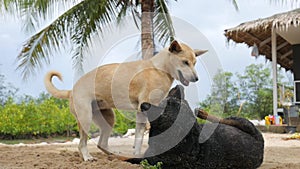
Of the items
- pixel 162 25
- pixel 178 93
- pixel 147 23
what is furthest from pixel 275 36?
pixel 178 93

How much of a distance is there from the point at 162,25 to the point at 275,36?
5.64 meters

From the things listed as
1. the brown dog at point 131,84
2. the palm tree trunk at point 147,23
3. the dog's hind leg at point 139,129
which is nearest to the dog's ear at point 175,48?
the brown dog at point 131,84

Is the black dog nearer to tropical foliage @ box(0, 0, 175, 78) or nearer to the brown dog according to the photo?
the brown dog

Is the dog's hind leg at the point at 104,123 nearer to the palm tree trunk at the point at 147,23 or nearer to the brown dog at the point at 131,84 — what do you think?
the brown dog at the point at 131,84

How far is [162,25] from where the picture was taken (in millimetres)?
10062

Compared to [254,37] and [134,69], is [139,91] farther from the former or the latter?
[254,37]

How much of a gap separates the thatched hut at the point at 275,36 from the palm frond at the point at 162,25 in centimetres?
368

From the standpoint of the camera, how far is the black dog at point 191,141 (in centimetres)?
344

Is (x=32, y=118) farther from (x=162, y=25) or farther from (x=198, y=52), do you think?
(x=198, y=52)

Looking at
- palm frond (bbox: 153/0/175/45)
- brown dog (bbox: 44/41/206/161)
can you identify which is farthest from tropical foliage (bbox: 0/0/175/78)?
brown dog (bbox: 44/41/206/161)

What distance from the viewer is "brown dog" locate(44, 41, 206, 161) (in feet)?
12.5

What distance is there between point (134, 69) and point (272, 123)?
9.87 meters

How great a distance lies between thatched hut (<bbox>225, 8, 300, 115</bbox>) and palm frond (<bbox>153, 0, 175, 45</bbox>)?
12.1 feet

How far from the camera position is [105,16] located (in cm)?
1008
